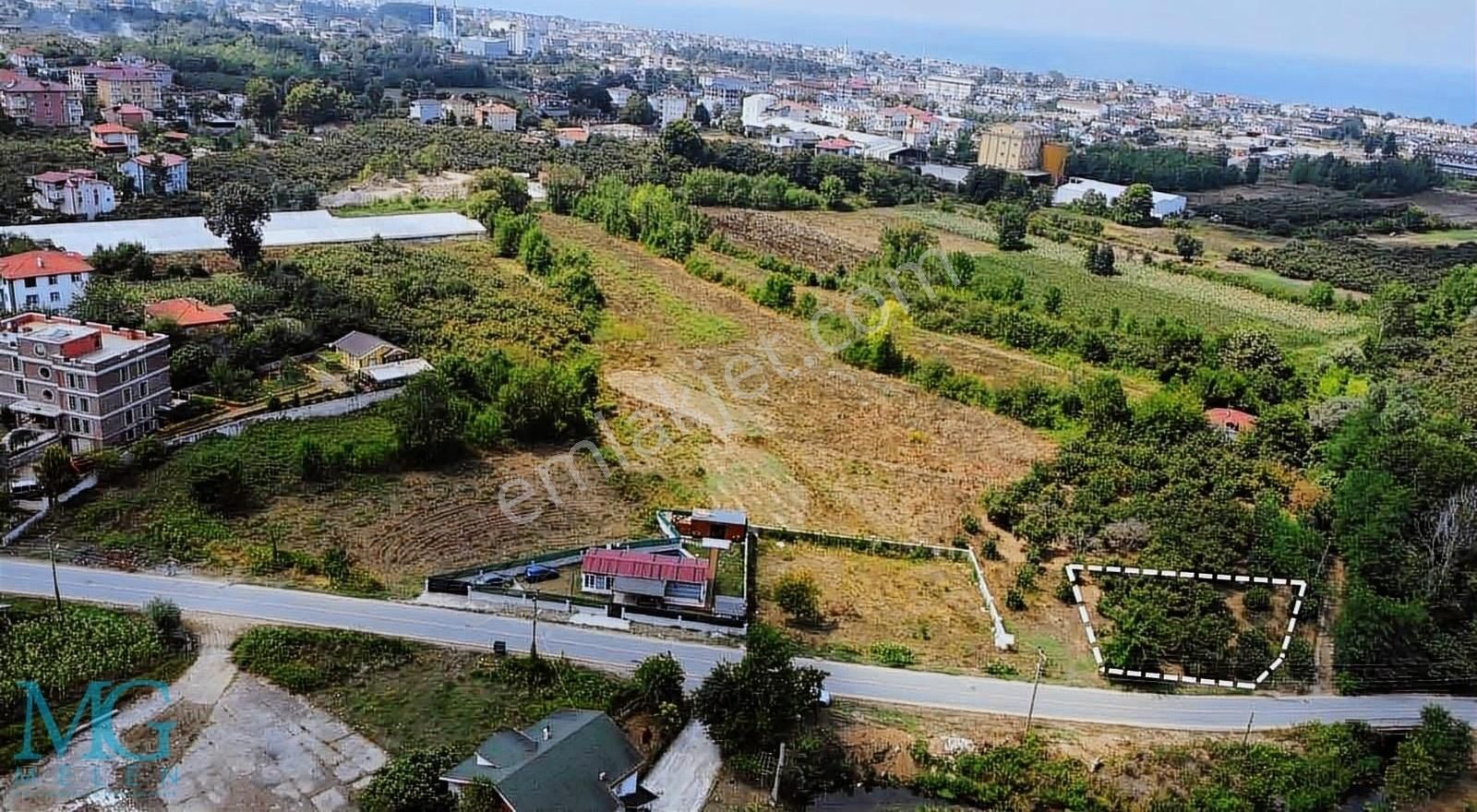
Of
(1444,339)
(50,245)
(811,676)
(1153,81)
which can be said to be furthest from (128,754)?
(1153,81)

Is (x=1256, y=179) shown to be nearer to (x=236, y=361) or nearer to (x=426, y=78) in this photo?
(x=426, y=78)

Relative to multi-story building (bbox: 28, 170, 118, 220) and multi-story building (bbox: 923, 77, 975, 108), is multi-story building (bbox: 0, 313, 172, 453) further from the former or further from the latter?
multi-story building (bbox: 923, 77, 975, 108)

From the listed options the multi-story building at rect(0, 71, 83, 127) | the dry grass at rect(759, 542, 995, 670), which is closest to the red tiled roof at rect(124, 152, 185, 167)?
the multi-story building at rect(0, 71, 83, 127)

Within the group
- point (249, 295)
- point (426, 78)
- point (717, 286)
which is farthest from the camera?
point (426, 78)

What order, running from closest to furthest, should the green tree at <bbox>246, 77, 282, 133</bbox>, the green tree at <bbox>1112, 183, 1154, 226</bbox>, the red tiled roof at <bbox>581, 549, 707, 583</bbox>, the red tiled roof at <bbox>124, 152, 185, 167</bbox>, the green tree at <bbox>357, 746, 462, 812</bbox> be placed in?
the green tree at <bbox>357, 746, 462, 812</bbox>, the red tiled roof at <bbox>581, 549, 707, 583</bbox>, the red tiled roof at <bbox>124, 152, 185, 167</bbox>, the green tree at <bbox>1112, 183, 1154, 226</bbox>, the green tree at <bbox>246, 77, 282, 133</bbox>

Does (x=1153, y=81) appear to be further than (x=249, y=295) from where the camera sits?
Yes

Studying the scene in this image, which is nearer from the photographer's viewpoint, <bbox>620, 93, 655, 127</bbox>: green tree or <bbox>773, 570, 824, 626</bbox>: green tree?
<bbox>773, 570, 824, 626</bbox>: green tree

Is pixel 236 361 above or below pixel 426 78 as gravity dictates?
below

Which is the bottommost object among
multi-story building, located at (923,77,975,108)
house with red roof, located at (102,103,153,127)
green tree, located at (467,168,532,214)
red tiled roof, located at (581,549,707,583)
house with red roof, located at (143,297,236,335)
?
red tiled roof, located at (581,549,707,583)
